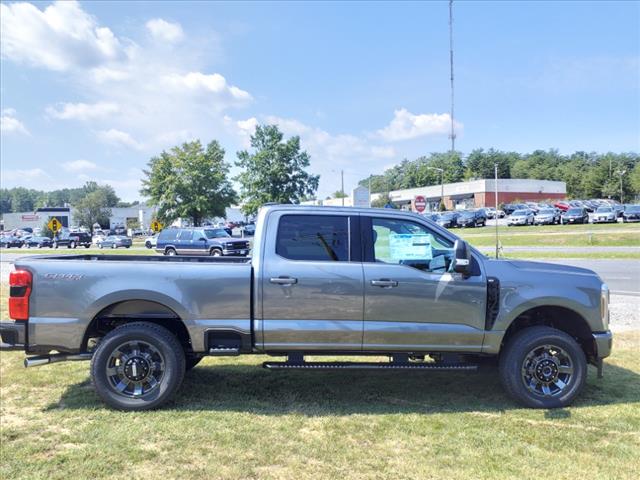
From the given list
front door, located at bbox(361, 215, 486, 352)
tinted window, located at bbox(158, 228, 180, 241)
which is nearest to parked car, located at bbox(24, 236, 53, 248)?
tinted window, located at bbox(158, 228, 180, 241)

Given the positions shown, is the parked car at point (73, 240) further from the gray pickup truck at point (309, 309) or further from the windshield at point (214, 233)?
the gray pickup truck at point (309, 309)

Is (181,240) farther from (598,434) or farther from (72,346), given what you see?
(598,434)

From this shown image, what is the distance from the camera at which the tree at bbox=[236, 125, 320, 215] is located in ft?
147

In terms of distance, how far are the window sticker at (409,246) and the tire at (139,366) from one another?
7.37 ft

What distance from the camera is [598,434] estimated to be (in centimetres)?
410

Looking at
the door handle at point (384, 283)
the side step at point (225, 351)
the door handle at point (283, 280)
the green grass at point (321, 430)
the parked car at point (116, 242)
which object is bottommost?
the green grass at point (321, 430)

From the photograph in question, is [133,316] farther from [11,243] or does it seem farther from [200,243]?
[11,243]

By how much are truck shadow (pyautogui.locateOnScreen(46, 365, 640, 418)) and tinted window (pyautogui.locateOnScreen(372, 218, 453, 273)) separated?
4.06 feet

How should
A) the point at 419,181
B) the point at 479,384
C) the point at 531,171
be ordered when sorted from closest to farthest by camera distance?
the point at 479,384 → the point at 531,171 → the point at 419,181

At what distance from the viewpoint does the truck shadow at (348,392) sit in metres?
4.70

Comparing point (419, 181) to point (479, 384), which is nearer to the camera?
point (479, 384)

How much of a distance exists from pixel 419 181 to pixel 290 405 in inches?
5286

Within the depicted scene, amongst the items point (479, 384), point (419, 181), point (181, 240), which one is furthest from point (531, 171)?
point (479, 384)

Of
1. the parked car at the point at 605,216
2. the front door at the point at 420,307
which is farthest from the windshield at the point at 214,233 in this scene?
the parked car at the point at 605,216
